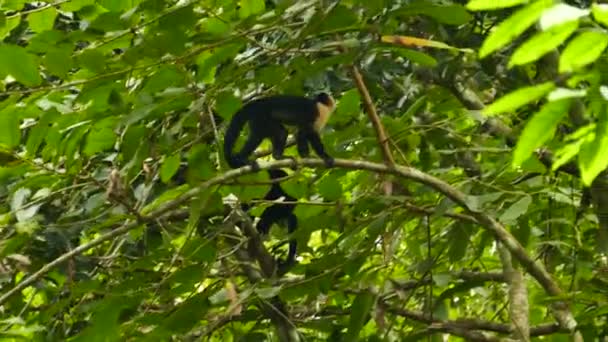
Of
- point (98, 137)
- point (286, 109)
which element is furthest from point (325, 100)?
point (98, 137)

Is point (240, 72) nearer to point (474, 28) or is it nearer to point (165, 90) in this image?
point (165, 90)

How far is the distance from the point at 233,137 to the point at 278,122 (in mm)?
205

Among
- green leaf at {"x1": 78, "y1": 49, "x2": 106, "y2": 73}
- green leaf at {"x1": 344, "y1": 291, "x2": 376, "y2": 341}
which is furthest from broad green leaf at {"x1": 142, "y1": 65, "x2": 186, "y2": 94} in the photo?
green leaf at {"x1": 344, "y1": 291, "x2": 376, "y2": 341}

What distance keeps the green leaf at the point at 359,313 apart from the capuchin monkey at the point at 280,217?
0.61 meters

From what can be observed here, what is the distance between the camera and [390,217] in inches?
121

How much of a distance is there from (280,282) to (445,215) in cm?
58

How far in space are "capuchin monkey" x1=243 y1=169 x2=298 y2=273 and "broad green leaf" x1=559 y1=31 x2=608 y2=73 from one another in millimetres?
2545

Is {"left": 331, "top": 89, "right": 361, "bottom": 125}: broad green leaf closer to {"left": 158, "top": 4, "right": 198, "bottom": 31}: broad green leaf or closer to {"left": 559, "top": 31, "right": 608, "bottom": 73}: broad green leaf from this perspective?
{"left": 158, "top": 4, "right": 198, "bottom": 31}: broad green leaf

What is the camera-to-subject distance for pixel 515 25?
1.16 meters

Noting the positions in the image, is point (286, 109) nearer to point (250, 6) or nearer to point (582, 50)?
point (250, 6)

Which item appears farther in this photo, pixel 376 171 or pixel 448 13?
pixel 376 171

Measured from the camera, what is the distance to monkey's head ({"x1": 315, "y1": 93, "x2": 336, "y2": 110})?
3.52 m

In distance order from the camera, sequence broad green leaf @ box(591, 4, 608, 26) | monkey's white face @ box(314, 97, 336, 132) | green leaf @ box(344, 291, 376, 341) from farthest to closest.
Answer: monkey's white face @ box(314, 97, 336, 132), green leaf @ box(344, 291, 376, 341), broad green leaf @ box(591, 4, 608, 26)

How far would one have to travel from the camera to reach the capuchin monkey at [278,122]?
133 inches
